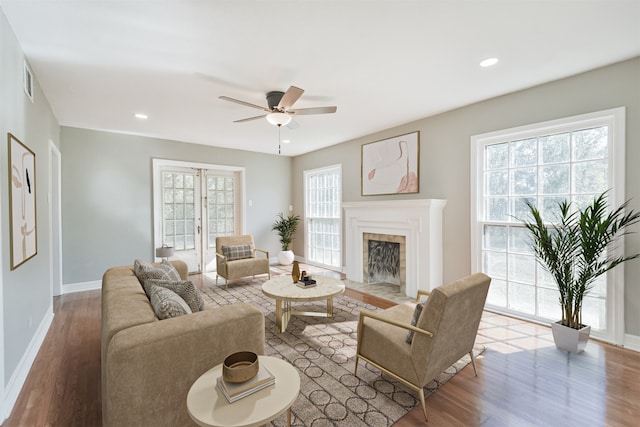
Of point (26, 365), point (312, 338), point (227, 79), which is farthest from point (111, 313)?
point (227, 79)

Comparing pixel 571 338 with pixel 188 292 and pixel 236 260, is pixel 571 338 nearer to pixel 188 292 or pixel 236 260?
pixel 188 292

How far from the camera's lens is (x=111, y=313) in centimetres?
165

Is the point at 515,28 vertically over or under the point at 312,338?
over

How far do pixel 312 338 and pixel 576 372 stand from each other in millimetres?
2224

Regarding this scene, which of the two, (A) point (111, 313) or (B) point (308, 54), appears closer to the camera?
(A) point (111, 313)

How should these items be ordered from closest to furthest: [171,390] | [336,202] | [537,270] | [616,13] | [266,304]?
[171,390]
[616,13]
[537,270]
[266,304]
[336,202]

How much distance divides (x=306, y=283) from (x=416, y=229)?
185 centimetres

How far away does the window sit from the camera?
6020 millimetres

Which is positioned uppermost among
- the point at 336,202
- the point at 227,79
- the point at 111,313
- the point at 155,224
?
the point at 227,79

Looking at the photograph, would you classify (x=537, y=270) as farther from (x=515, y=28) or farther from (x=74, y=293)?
(x=74, y=293)

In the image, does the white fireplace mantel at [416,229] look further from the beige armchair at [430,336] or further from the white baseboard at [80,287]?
the white baseboard at [80,287]

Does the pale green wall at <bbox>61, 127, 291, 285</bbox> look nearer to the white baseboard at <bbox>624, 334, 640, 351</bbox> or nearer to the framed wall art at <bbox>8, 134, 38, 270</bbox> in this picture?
the framed wall art at <bbox>8, 134, 38, 270</bbox>

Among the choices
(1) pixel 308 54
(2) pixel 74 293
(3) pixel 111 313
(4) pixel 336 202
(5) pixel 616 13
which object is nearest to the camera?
(3) pixel 111 313

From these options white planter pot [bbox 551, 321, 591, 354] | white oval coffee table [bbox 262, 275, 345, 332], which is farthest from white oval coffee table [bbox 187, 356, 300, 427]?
white planter pot [bbox 551, 321, 591, 354]
